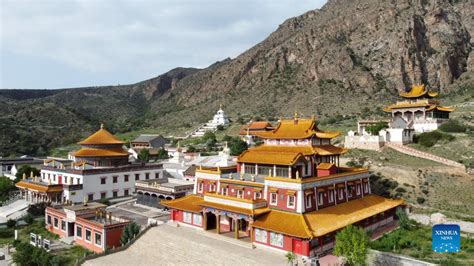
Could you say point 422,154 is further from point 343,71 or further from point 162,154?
point 343,71

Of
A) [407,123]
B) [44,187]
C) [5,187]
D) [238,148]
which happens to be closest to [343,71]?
[238,148]

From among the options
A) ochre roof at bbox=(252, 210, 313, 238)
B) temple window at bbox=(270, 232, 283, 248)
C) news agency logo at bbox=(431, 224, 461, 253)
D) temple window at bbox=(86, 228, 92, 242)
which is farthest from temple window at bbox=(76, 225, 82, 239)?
news agency logo at bbox=(431, 224, 461, 253)

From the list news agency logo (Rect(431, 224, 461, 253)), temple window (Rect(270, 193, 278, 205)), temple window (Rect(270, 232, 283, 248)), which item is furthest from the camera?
temple window (Rect(270, 193, 278, 205))

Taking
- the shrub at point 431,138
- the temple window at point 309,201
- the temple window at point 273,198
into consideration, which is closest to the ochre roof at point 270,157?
the temple window at point 273,198

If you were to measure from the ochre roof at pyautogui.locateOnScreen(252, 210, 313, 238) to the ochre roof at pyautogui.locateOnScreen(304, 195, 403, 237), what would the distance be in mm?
712

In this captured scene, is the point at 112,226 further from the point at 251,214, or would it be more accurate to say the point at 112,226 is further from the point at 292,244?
the point at 292,244

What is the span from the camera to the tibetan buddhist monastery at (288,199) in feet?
103

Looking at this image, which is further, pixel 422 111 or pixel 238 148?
pixel 238 148

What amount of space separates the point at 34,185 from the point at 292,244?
3755 cm

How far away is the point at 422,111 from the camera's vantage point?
6894 centimetres

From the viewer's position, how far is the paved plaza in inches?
1172

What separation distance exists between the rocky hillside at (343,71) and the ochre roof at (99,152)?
202 ft

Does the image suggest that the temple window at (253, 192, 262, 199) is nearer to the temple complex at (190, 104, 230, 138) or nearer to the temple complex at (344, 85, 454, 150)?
the temple complex at (344, 85, 454, 150)

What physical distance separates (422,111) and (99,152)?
54.0 meters
